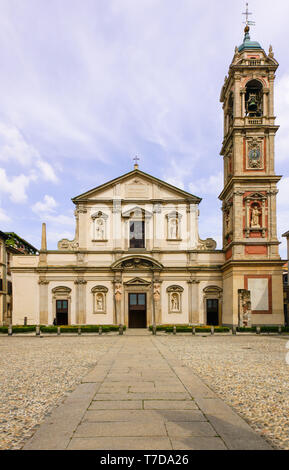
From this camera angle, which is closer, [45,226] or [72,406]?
[72,406]

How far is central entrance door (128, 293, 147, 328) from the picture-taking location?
3506cm

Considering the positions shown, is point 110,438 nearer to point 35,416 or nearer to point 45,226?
point 35,416

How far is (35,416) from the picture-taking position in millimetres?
6570

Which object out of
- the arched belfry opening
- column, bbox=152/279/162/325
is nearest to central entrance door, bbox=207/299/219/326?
column, bbox=152/279/162/325

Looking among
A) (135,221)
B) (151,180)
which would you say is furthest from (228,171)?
(135,221)

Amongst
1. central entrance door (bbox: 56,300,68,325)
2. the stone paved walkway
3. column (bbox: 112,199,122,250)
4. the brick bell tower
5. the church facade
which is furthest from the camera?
column (bbox: 112,199,122,250)

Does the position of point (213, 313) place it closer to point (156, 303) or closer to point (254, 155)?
point (156, 303)

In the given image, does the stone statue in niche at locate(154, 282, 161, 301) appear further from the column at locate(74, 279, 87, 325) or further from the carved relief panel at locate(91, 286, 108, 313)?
the column at locate(74, 279, 87, 325)

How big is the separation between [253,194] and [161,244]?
9.16 metres

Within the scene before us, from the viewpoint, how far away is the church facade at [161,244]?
32.4 meters

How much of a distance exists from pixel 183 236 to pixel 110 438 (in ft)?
102

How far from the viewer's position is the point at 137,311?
115 ft

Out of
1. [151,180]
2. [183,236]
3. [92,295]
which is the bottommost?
[92,295]

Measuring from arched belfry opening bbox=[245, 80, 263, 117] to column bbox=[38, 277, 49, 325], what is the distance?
22866 mm
